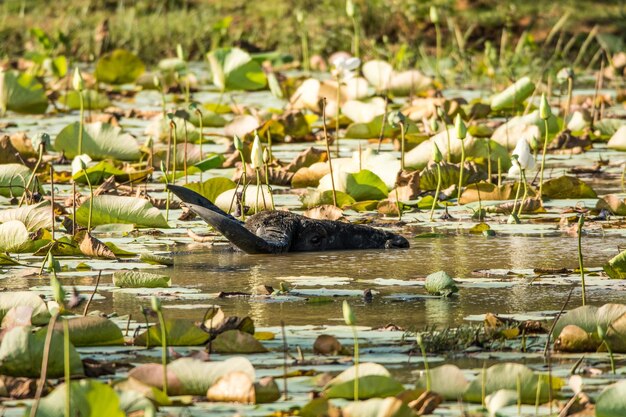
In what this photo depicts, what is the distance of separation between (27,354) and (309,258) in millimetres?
2018

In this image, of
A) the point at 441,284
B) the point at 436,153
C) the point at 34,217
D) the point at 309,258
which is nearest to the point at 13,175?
the point at 34,217

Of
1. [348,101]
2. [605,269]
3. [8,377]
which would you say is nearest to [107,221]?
[605,269]

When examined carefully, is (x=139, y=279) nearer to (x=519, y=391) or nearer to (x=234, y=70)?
(x=519, y=391)

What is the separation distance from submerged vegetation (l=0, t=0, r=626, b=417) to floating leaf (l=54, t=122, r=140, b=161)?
0.01 meters

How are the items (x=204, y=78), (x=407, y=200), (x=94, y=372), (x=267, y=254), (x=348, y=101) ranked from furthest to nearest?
(x=204, y=78) → (x=348, y=101) → (x=407, y=200) → (x=267, y=254) → (x=94, y=372)

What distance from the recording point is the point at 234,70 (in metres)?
9.05

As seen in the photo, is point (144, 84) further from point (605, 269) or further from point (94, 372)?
point (94, 372)

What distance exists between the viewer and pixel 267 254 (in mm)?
4871

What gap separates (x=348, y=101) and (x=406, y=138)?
3.61 ft

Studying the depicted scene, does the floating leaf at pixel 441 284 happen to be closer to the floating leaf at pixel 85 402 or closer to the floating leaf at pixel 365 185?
the floating leaf at pixel 85 402

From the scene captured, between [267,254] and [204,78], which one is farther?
[204,78]

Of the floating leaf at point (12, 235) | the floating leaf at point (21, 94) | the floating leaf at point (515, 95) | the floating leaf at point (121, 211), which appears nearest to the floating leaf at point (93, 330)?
the floating leaf at point (12, 235)

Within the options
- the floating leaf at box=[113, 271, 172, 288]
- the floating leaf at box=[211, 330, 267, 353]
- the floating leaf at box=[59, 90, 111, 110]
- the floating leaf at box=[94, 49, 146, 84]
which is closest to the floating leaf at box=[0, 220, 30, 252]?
the floating leaf at box=[113, 271, 172, 288]

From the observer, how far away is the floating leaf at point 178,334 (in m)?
3.13
